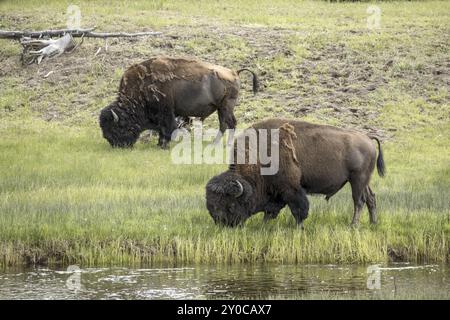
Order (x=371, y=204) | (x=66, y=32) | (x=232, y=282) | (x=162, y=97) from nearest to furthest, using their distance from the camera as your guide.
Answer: (x=232, y=282), (x=371, y=204), (x=162, y=97), (x=66, y=32)

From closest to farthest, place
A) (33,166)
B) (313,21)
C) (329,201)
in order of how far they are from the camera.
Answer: (329,201), (33,166), (313,21)

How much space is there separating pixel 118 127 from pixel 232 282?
30.1 feet

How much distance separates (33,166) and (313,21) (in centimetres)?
1353

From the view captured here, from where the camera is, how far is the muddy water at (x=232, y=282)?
1127 cm

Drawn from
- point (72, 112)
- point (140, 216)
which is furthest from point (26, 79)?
point (140, 216)

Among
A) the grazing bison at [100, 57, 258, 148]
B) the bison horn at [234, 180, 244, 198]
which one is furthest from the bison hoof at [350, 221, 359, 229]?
the grazing bison at [100, 57, 258, 148]

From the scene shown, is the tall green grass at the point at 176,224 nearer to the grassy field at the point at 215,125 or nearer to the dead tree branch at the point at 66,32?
the grassy field at the point at 215,125

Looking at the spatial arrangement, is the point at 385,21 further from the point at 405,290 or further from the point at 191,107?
the point at 405,290

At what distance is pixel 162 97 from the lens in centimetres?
2050

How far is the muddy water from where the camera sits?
37.0 feet

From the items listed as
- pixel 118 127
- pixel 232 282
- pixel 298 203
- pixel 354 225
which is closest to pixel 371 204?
pixel 354 225

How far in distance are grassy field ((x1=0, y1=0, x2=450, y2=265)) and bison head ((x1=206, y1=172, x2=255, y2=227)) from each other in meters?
0.20

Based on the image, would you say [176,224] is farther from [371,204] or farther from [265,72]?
[265,72]
